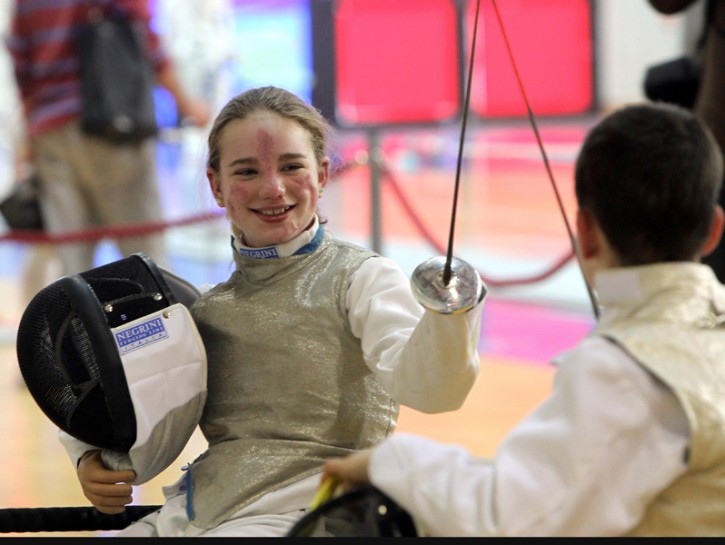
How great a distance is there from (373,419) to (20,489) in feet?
6.40

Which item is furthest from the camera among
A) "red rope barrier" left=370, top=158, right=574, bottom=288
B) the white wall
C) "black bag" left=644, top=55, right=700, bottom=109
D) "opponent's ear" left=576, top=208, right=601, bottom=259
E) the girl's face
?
the white wall

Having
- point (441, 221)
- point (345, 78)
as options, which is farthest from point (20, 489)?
point (441, 221)

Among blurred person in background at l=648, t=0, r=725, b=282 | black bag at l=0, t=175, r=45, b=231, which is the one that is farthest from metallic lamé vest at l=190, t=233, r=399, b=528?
black bag at l=0, t=175, r=45, b=231

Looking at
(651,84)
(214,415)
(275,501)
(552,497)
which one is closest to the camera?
(552,497)

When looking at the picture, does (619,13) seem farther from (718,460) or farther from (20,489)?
(718,460)

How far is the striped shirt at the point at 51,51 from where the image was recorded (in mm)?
4547

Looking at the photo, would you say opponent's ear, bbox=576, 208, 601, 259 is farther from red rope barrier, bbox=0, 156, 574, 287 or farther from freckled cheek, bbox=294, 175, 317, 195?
red rope barrier, bbox=0, 156, 574, 287

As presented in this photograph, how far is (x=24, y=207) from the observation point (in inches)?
194

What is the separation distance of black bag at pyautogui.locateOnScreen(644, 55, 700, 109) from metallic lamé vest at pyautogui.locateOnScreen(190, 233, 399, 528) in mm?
1780

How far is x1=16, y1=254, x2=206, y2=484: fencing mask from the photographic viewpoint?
1801mm

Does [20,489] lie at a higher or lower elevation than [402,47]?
lower

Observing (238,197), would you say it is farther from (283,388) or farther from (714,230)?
(714,230)

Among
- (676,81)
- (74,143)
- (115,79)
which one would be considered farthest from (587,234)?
(74,143)

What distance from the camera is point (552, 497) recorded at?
1.25 meters
